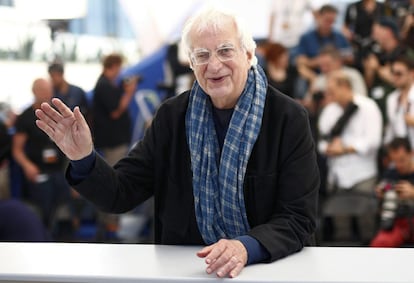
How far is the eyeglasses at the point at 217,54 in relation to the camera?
6.26ft

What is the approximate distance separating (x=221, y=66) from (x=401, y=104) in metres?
3.51

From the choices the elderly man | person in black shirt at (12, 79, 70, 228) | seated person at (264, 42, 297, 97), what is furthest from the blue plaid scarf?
person in black shirt at (12, 79, 70, 228)

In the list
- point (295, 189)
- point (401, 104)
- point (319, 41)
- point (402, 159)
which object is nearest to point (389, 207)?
point (402, 159)

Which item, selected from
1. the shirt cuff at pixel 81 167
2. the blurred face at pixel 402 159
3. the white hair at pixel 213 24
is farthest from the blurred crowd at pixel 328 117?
the white hair at pixel 213 24

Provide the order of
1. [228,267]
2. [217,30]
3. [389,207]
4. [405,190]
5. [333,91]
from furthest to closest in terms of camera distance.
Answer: [333,91] → [389,207] → [405,190] → [217,30] → [228,267]

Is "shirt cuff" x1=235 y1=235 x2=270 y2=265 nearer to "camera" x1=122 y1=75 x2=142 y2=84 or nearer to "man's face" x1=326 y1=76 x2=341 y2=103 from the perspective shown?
"man's face" x1=326 y1=76 x2=341 y2=103

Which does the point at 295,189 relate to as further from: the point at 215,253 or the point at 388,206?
the point at 388,206

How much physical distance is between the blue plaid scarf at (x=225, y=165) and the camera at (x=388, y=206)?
2967 mm

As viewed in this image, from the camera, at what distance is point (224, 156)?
76.2 inches

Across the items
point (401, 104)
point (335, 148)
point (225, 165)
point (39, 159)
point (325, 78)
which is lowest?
point (39, 159)

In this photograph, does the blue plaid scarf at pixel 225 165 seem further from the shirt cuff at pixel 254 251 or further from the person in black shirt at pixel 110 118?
the person in black shirt at pixel 110 118

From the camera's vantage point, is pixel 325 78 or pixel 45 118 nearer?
pixel 45 118

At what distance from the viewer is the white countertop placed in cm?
159

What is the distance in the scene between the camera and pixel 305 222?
1.90 metres
